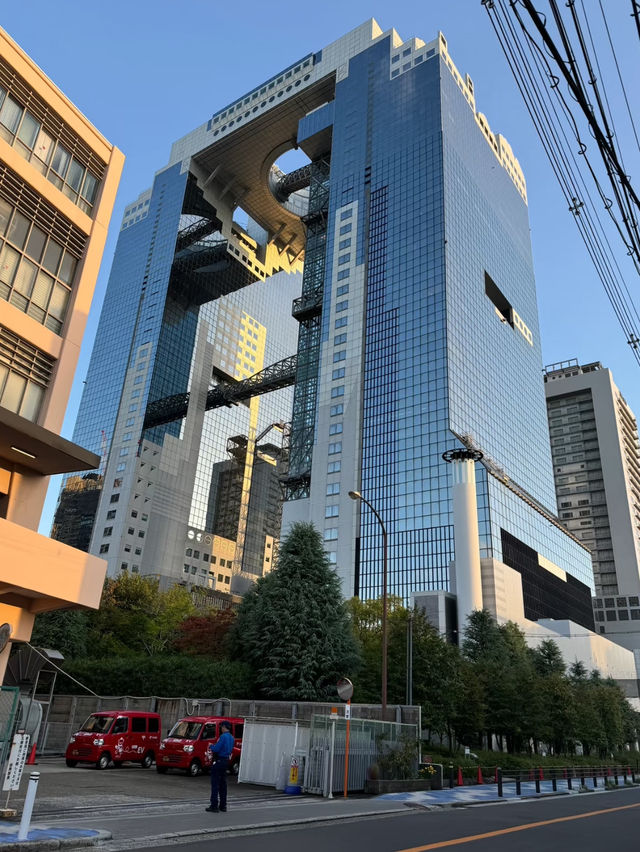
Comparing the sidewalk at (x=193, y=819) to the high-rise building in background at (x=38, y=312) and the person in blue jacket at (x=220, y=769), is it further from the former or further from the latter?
the high-rise building in background at (x=38, y=312)

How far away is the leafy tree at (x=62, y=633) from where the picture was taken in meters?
44.1

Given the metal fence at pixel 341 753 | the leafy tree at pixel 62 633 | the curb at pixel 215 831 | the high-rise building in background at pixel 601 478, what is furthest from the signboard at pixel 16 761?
the high-rise building in background at pixel 601 478

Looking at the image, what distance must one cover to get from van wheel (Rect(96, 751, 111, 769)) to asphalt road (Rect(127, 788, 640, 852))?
12.8 meters

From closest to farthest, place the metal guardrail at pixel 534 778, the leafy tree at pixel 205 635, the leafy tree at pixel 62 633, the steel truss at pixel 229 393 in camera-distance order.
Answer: the metal guardrail at pixel 534 778 → the leafy tree at pixel 205 635 → the leafy tree at pixel 62 633 → the steel truss at pixel 229 393

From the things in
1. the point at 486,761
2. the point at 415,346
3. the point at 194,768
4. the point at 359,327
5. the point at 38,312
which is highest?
the point at 359,327

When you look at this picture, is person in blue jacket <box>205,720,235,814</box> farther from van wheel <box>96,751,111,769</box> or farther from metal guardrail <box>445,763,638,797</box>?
metal guardrail <box>445,763,638,797</box>

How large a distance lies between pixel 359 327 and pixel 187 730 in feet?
300

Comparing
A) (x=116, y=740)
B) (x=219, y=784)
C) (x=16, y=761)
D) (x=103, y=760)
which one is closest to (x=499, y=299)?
(x=116, y=740)

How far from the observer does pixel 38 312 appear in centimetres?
2466

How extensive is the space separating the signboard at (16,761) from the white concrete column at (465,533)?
76.0m

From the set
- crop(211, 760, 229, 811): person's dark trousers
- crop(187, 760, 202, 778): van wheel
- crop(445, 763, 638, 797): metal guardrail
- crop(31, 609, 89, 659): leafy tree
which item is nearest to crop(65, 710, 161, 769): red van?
crop(187, 760, 202, 778): van wheel

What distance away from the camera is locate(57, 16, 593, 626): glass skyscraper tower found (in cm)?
9900

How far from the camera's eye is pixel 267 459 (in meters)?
170

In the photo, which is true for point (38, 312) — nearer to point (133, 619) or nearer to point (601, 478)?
point (133, 619)
